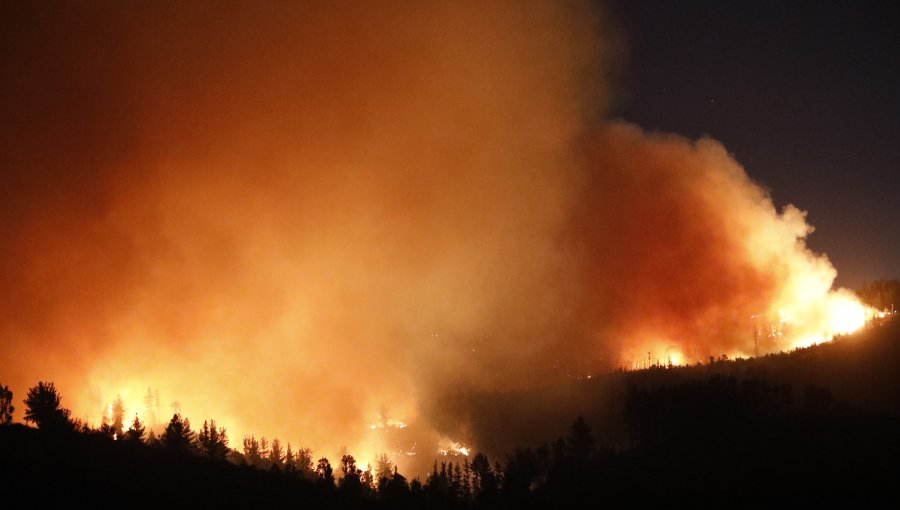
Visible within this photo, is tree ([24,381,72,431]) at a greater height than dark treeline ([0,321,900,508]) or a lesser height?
greater

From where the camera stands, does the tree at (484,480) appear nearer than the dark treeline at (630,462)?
No

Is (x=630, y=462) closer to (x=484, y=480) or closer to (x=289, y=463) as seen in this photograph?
(x=484, y=480)

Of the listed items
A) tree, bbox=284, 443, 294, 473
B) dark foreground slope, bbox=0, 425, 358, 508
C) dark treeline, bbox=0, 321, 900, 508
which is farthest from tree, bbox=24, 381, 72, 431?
tree, bbox=284, 443, 294, 473

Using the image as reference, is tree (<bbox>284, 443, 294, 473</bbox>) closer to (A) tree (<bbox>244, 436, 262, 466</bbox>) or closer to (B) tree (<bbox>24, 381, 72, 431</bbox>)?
(A) tree (<bbox>244, 436, 262, 466</bbox>)

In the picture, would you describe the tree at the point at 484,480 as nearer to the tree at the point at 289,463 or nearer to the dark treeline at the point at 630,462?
the dark treeline at the point at 630,462

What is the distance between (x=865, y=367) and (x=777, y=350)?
38543mm

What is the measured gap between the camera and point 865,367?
487 ft

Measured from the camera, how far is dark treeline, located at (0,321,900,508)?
78.0 m

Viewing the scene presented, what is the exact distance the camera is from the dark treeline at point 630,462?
256 feet

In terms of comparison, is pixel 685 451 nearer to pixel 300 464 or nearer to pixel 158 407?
pixel 300 464

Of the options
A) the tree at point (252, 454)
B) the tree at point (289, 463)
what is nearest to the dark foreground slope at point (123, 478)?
the tree at point (289, 463)

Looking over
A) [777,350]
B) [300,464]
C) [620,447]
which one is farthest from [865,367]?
[300,464]

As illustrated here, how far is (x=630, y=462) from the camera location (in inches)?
4722

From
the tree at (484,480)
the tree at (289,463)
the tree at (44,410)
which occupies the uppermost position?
the tree at (44,410)
